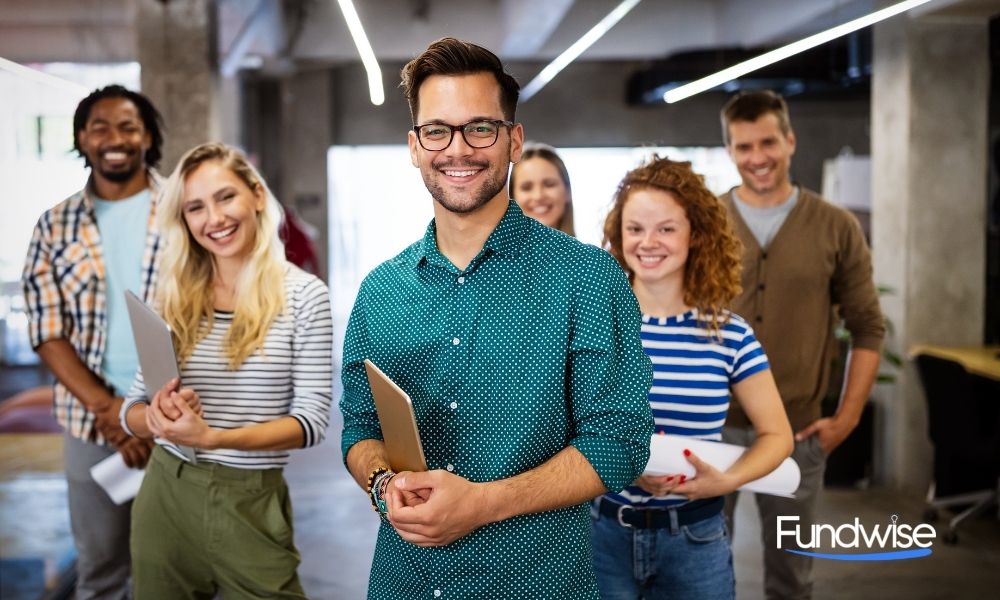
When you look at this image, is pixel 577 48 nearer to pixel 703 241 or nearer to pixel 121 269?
pixel 121 269

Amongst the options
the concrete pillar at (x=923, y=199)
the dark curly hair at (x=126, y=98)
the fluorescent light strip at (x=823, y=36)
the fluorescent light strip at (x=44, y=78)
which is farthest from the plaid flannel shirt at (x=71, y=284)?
the concrete pillar at (x=923, y=199)

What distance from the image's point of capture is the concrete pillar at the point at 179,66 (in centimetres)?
525

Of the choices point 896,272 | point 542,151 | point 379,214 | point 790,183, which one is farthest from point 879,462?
point 379,214

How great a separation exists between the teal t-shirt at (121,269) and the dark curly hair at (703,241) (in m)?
1.61

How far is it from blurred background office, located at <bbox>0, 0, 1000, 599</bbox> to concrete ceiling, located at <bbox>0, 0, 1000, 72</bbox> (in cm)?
2

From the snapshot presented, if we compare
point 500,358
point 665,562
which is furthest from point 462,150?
point 665,562

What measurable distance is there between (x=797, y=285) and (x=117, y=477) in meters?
2.00

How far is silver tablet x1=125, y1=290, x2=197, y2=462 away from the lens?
1883mm

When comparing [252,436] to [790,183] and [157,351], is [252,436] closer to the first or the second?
[157,351]

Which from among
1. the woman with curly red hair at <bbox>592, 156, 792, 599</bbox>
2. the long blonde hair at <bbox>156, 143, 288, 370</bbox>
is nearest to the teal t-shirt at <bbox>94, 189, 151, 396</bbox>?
the long blonde hair at <bbox>156, 143, 288, 370</bbox>

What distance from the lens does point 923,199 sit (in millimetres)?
3857

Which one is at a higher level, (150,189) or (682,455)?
(150,189)

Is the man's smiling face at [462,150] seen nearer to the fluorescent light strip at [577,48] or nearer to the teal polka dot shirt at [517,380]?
the teal polka dot shirt at [517,380]

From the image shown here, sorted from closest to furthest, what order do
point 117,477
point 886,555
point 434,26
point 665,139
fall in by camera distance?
point 117,477
point 886,555
point 434,26
point 665,139
